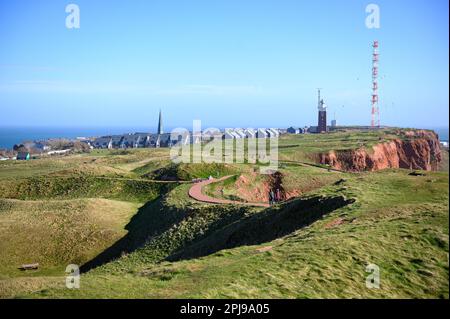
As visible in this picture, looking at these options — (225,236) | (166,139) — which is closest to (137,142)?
(166,139)

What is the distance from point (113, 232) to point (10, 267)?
10401 millimetres

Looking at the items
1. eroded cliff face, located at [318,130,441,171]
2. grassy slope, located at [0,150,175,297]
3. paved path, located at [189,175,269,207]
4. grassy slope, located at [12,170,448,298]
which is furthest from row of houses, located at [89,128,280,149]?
grassy slope, located at [12,170,448,298]

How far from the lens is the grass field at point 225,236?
17.0 metres

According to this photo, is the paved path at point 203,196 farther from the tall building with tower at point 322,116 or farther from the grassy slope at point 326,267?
the tall building with tower at point 322,116

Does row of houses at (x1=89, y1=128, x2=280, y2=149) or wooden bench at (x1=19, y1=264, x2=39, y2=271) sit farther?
row of houses at (x1=89, y1=128, x2=280, y2=149)

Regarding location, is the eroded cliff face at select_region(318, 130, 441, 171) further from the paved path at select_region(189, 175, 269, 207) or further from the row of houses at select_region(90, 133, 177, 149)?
the row of houses at select_region(90, 133, 177, 149)

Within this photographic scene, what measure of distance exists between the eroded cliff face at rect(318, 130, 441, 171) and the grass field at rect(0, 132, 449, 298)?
22.0 metres

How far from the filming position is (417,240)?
1984 centimetres

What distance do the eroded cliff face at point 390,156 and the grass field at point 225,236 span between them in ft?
72.3

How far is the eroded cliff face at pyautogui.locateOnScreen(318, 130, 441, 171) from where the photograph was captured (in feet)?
278

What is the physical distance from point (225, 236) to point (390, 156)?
7510cm

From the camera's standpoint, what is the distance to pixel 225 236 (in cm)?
3180
